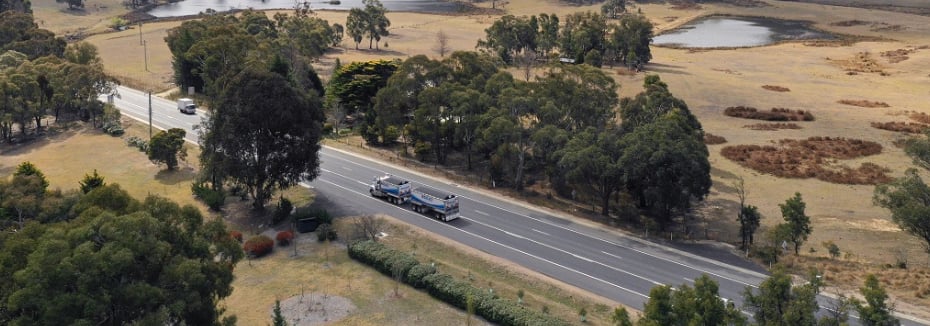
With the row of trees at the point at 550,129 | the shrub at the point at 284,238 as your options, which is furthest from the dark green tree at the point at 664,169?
the shrub at the point at 284,238

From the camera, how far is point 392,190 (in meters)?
54.1

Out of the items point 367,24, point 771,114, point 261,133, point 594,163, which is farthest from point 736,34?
point 261,133

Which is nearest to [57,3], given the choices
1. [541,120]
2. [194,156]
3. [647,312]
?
[194,156]

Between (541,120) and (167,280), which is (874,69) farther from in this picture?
(167,280)

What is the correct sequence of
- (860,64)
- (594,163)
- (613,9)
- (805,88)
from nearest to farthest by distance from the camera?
Result: (594,163)
(805,88)
(860,64)
(613,9)

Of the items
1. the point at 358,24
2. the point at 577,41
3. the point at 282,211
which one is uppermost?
the point at 358,24

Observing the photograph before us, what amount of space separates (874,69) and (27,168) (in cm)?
13002

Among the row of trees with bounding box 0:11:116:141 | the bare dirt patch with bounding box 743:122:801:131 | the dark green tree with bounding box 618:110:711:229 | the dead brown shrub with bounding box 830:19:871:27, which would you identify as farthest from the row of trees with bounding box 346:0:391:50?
the dead brown shrub with bounding box 830:19:871:27

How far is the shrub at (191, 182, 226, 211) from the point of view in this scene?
174 ft

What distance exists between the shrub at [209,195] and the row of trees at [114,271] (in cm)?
2212

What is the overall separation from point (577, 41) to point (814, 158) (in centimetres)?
6381

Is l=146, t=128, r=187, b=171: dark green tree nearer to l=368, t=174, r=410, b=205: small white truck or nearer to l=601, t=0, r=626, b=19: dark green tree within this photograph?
l=368, t=174, r=410, b=205: small white truck

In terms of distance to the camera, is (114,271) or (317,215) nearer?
(114,271)

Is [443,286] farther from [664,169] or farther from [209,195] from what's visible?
[209,195]
